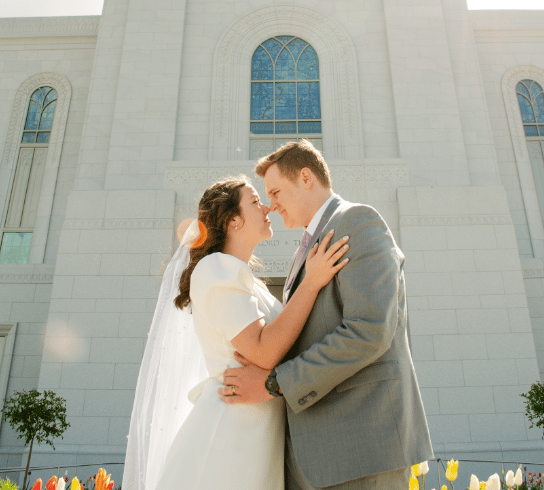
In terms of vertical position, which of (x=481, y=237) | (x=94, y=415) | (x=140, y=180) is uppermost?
(x=140, y=180)

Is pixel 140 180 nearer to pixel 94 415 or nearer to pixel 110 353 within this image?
pixel 110 353

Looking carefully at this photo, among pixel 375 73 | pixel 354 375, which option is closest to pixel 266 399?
pixel 354 375

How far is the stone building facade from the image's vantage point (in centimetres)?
755

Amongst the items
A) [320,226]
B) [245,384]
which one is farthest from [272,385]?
[320,226]

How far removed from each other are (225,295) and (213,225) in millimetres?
547

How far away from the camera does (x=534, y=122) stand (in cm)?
1077

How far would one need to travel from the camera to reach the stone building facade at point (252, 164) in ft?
24.8

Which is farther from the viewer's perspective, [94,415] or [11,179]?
[11,179]

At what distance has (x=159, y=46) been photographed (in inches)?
395

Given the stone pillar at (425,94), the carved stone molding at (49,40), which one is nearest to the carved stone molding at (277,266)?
the stone pillar at (425,94)

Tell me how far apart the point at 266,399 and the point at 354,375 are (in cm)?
39

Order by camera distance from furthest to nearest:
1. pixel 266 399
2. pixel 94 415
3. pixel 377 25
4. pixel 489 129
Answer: pixel 377 25 < pixel 489 129 < pixel 94 415 < pixel 266 399

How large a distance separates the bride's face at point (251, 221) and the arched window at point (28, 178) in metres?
8.93

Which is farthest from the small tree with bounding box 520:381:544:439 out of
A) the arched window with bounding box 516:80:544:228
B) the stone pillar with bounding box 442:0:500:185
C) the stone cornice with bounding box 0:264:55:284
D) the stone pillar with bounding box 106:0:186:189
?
the stone cornice with bounding box 0:264:55:284
